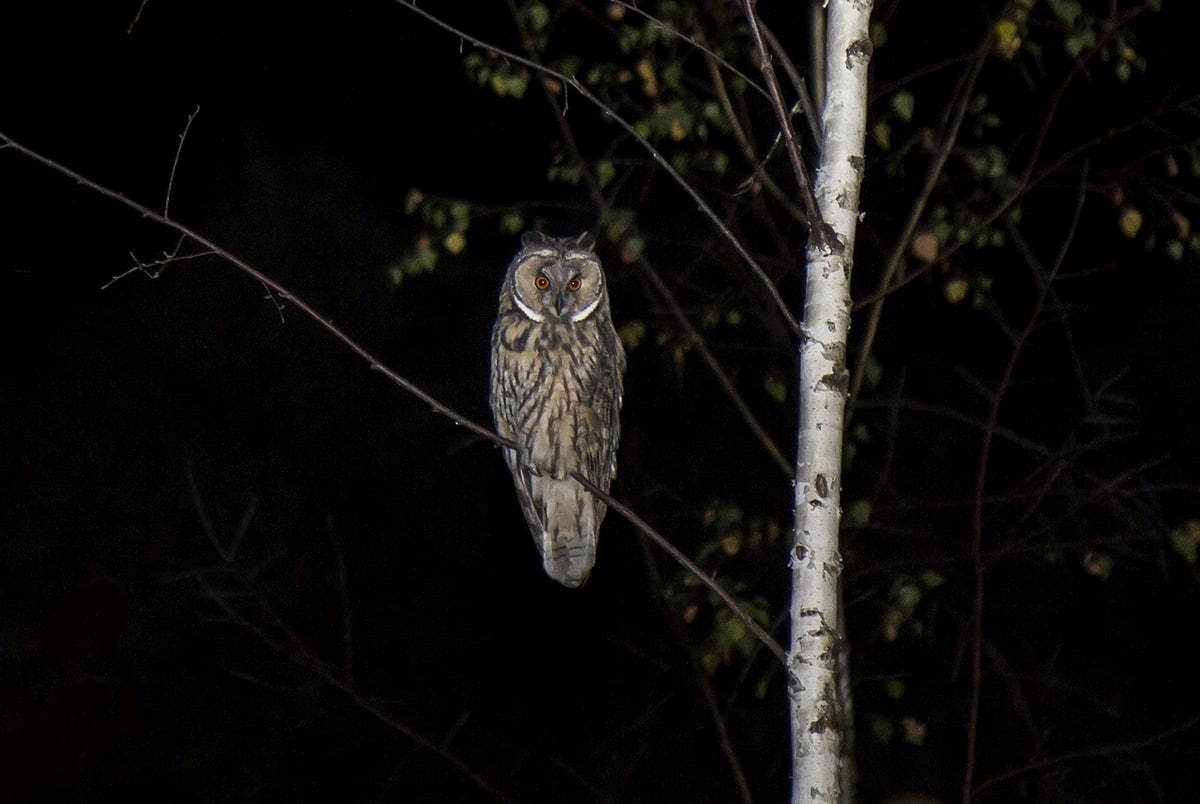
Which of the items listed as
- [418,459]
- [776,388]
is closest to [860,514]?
[776,388]

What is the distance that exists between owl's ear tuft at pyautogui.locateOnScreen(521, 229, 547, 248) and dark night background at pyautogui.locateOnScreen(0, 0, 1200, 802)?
1.06 meters

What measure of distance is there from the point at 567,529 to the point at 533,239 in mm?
627

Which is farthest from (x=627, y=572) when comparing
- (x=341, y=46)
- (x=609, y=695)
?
(x=341, y=46)

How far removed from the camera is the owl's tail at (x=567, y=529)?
9.43ft

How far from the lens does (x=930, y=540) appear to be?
394 cm

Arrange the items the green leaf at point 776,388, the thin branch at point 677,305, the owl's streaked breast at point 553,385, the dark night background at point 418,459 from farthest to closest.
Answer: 1. the dark night background at point 418,459
2. the green leaf at point 776,388
3. the owl's streaked breast at point 553,385
4. the thin branch at point 677,305

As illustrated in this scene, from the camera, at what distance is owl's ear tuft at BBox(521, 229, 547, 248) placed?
9.13 feet

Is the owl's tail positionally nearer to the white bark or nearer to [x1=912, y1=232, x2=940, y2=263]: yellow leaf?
[x1=912, y1=232, x2=940, y2=263]: yellow leaf

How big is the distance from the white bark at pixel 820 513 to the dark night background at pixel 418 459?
2.19m

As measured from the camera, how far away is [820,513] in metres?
1.49

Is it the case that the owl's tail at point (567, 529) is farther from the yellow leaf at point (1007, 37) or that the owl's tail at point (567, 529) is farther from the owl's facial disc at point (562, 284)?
the yellow leaf at point (1007, 37)

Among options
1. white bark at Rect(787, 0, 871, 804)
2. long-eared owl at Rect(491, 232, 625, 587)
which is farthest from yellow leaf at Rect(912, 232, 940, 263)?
white bark at Rect(787, 0, 871, 804)

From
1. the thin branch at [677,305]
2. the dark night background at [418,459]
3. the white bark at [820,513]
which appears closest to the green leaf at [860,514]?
the thin branch at [677,305]

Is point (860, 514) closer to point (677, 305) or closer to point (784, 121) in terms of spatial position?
point (677, 305)
